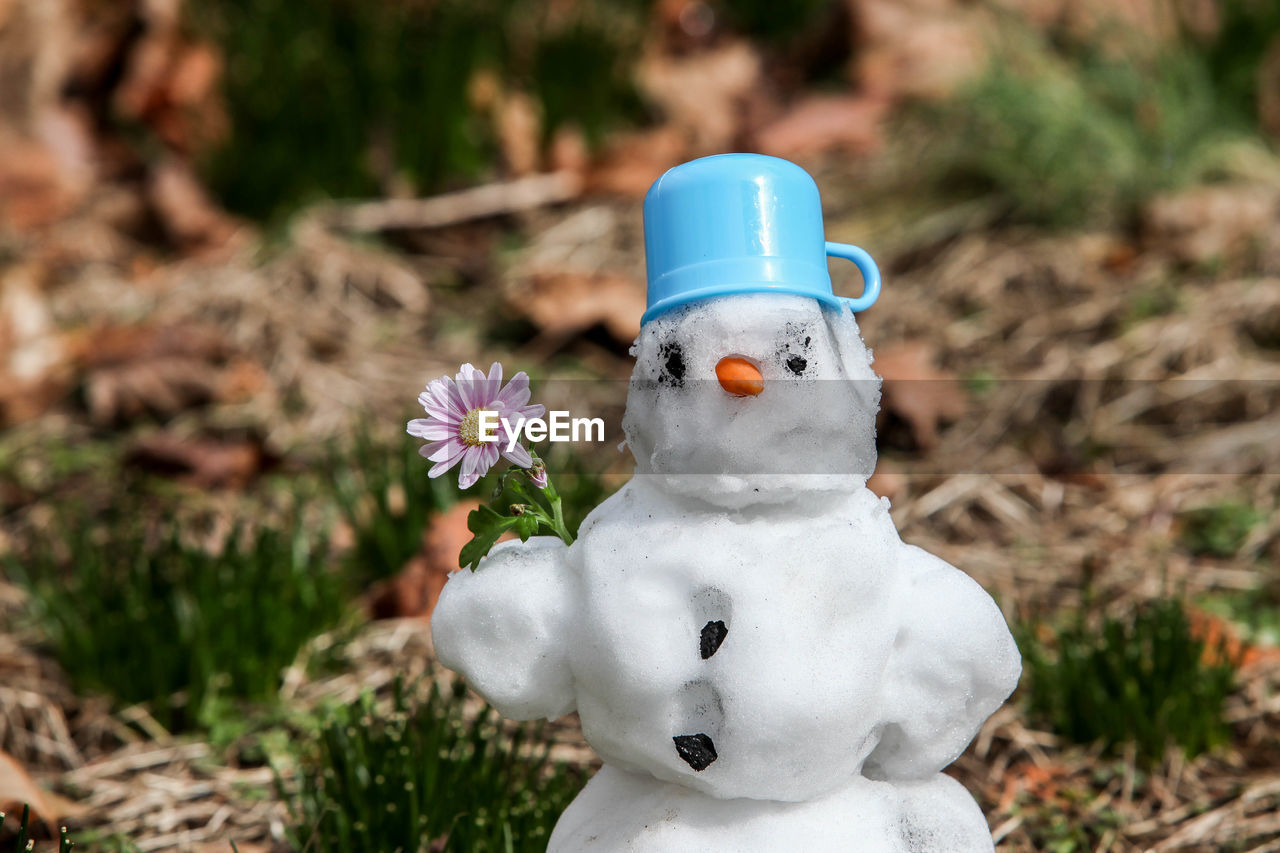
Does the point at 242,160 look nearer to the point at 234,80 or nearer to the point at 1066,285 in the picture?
the point at 234,80

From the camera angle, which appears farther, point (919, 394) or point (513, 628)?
point (919, 394)

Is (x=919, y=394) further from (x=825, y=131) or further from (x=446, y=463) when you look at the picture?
(x=446, y=463)

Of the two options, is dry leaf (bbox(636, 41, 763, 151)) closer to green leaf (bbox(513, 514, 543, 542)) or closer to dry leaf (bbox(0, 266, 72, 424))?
dry leaf (bbox(0, 266, 72, 424))

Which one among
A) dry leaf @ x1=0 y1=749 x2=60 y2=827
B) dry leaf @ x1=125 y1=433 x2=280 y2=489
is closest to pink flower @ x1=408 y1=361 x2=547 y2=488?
dry leaf @ x1=0 y1=749 x2=60 y2=827

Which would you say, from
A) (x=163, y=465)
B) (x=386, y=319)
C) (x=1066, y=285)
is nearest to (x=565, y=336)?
(x=386, y=319)

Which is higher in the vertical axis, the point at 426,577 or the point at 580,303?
the point at 580,303

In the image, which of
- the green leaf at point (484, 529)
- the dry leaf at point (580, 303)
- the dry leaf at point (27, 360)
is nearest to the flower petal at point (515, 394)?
the green leaf at point (484, 529)

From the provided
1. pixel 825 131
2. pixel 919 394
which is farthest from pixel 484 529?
Result: pixel 825 131

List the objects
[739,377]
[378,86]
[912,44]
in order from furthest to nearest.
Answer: [912,44]
[378,86]
[739,377]
